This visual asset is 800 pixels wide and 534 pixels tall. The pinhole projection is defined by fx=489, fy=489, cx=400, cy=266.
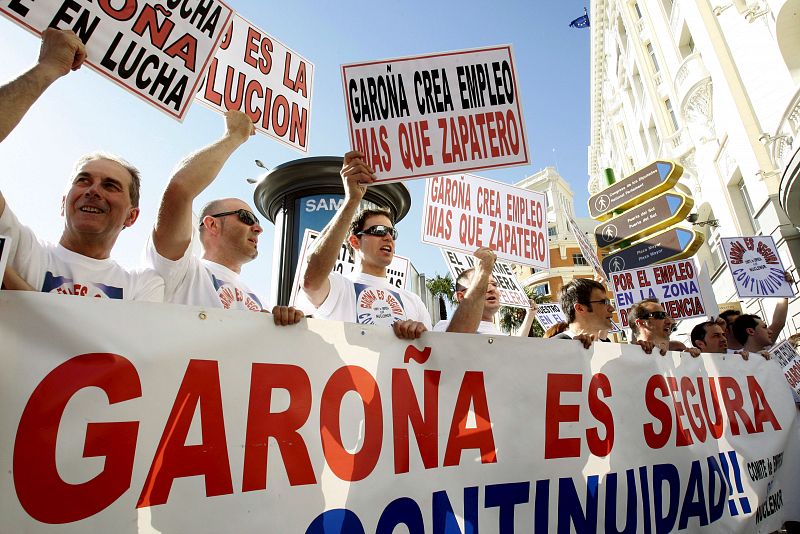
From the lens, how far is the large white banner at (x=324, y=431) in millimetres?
1377

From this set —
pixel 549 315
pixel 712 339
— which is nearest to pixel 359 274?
pixel 712 339

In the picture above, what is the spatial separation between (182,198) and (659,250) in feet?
38.4

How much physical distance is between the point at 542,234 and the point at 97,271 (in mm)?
3692

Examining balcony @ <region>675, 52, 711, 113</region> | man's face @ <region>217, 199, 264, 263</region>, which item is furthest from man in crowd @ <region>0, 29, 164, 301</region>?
balcony @ <region>675, 52, 711, 113</region>

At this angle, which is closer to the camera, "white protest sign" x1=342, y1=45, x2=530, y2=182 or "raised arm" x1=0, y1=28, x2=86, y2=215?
"raised arm" x1=0, y1=28, x2=86, y2=215

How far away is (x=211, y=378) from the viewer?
1.63m

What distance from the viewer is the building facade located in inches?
364

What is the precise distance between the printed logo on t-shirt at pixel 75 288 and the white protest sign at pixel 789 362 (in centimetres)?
455

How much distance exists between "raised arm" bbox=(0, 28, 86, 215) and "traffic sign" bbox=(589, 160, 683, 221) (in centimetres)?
1241

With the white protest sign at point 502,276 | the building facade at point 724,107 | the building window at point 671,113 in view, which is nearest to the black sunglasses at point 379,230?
the white protest sign at point 502,276

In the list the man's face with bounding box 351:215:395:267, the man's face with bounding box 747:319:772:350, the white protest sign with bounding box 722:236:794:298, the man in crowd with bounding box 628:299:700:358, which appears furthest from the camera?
the white protest sign with bounding box 722:236:794:298

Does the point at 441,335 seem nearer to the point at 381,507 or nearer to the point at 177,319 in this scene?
the point at 381,507

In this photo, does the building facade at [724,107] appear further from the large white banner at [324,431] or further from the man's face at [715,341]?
the large white banner at [324,431]

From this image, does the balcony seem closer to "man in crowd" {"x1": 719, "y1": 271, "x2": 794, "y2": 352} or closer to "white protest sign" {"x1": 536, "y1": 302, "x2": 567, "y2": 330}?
"white protest sign" {"x1": 536, "y1": 302, "x2": 567, "y2": 330}
